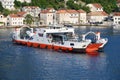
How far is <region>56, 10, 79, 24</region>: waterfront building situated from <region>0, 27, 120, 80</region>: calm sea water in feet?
61.4

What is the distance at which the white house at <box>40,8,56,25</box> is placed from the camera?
46.0 m

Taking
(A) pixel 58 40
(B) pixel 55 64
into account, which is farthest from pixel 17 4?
(B) pixel 55 64

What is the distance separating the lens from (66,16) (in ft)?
156

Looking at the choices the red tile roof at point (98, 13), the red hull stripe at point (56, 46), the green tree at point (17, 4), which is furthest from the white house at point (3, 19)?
the red hull stripe at point (56, 46)

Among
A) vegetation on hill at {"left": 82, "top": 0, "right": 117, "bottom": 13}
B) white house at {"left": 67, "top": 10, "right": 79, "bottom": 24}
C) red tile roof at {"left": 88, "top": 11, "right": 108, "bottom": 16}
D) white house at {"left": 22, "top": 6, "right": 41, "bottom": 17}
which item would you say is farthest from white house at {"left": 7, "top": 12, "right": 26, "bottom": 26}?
vegetation on hill at {"left": 82, "top": 0, "right": 117, "bottom": 13}

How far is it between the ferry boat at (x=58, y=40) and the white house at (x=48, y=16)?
47.8 feet

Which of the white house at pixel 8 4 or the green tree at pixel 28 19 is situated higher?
the white house at pixel 8 4

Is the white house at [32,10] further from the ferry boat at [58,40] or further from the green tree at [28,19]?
the ferry boat at [58,40]

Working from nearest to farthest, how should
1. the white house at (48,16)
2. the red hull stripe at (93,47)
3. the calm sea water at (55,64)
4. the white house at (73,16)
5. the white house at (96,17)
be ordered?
the calm sea water at (55,64) → the red hull stripe at (93,47) → the white house at (48,16) → the white house at (73,16) → the white house at (96,17)

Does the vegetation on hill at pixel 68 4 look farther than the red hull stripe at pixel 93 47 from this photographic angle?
Yes

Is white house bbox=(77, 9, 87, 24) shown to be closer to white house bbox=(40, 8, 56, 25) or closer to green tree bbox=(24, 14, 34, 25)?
white house bbox=(40, 8, 56, 25)

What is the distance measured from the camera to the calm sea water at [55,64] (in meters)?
20.3

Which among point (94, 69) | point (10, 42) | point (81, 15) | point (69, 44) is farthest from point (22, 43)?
point (81, 15)

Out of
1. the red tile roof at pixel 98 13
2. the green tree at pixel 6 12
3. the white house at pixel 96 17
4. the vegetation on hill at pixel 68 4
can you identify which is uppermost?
the vegetation on hill at pixel 68 4
